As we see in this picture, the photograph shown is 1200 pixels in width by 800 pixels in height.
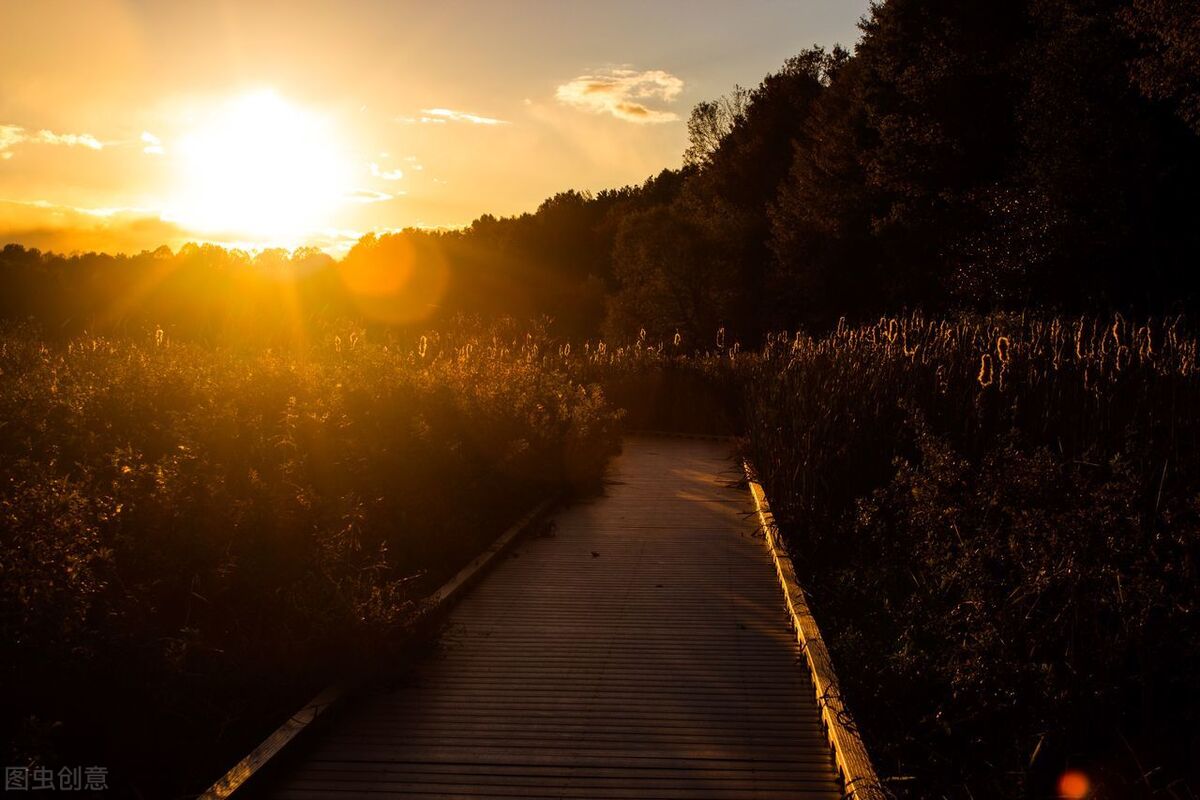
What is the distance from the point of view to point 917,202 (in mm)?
28875

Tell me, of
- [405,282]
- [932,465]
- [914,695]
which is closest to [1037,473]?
[932,465]

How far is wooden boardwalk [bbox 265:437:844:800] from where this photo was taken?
3834 mm

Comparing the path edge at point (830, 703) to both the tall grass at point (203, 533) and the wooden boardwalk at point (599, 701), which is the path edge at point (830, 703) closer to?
the wooden boardwalk at point (599, 701)

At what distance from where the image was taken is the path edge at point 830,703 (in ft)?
11.6

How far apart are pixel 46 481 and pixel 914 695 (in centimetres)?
426

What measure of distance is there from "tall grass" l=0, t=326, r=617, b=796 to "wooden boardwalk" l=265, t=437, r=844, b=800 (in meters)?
0.47

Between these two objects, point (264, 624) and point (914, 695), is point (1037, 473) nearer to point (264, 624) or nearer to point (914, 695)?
point (914, 695)

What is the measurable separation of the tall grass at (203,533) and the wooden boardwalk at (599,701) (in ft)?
1.54

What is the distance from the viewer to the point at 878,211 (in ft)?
110

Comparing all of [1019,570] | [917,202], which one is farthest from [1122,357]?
[917,202]

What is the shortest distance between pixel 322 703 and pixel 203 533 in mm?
1461

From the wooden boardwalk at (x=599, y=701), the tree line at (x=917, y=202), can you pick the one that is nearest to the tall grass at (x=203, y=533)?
the wooden boardwalk at (x=599, y=701)

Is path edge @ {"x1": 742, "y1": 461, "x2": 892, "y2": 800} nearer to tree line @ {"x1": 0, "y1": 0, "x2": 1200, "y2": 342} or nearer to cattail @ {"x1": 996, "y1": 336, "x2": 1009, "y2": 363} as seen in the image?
cattail @ {"x1": 996, "y1": 336, "x2": 1009, "y2": 363}

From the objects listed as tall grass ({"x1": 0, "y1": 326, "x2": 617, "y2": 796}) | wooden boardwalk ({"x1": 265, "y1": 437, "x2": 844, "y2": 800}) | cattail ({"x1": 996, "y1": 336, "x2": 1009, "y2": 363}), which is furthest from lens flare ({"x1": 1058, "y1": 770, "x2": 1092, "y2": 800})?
cattail ({"x1": 996, "y1": 336, "x2": 1009, "y2": 363})
